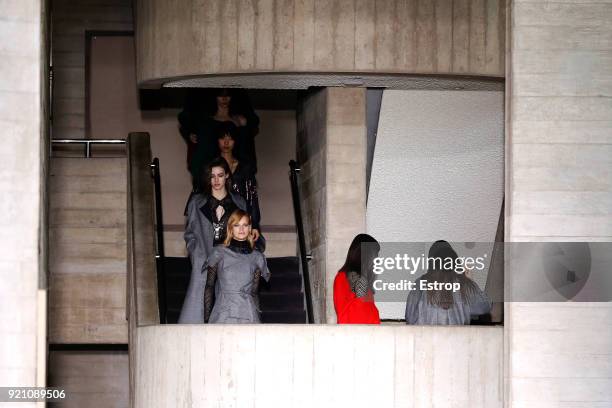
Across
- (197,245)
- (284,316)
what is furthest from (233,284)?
(284,316)

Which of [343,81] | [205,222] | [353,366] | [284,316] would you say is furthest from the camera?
[284,316]

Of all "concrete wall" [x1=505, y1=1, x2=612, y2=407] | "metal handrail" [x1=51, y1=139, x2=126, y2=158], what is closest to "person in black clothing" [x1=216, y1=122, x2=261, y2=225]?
"metal handrail" [x1=51, y1=139, x2=126, y2=158]

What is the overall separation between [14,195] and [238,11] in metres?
2.86

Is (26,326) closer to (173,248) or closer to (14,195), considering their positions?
(14,195)

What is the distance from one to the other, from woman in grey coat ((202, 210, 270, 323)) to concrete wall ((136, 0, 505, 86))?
3.74 feet

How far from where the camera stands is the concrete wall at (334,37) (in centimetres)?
991

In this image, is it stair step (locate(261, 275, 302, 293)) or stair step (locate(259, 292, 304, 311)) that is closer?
stair step (locate(259, 292, 304, 311))

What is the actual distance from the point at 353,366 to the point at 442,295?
2.93ft

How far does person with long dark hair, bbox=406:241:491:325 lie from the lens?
9.34 metres

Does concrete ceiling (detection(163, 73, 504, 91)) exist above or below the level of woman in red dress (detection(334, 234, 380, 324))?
above

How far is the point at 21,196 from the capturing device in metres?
7.61

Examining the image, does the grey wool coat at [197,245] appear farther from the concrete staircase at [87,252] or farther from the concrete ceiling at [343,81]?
the concrete staircase at [87,252]

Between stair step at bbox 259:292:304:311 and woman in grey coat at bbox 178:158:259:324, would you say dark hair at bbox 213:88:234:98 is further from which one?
stair step at bbox 259:292:304:311

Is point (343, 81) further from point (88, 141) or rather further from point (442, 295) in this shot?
point (88, 141)
